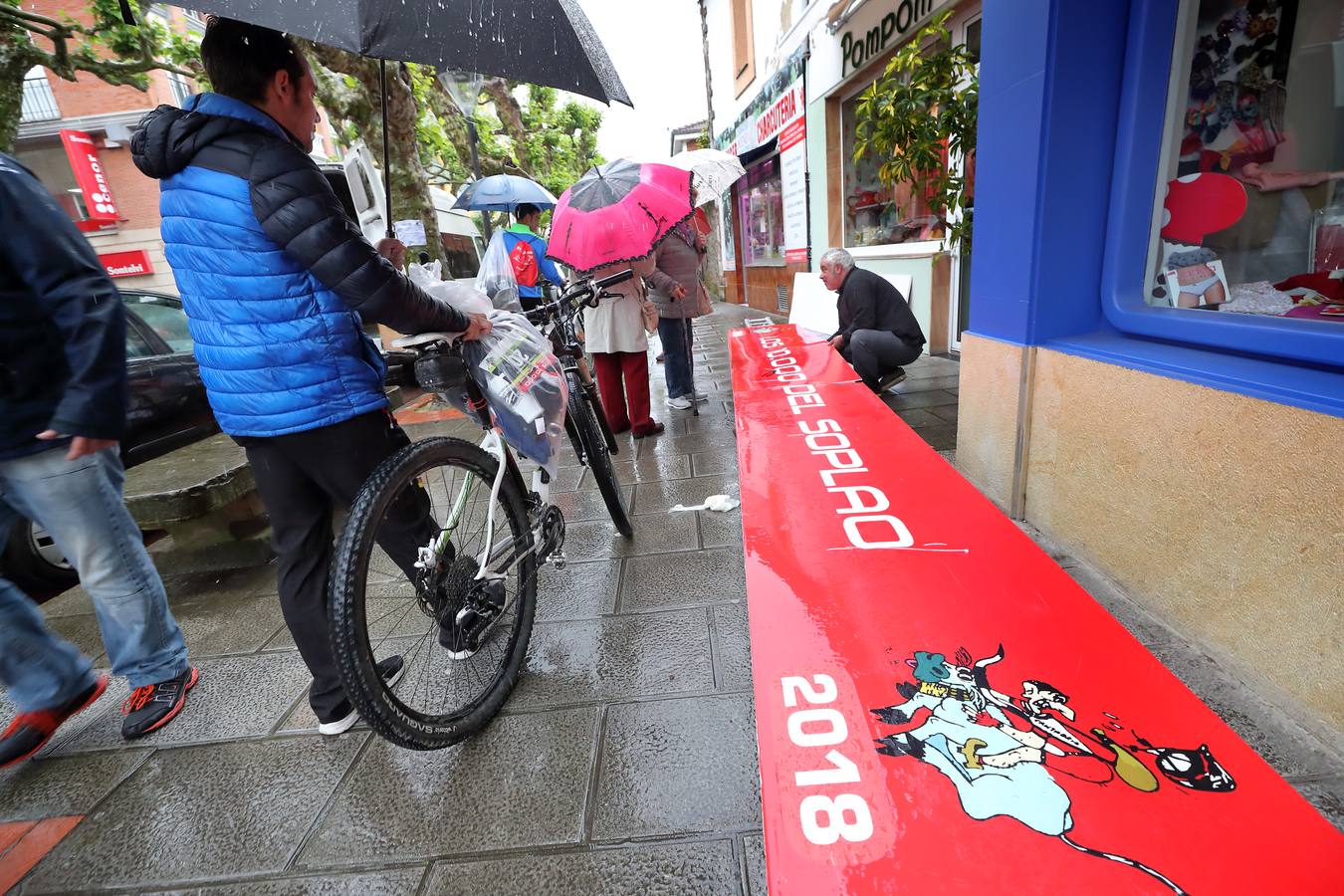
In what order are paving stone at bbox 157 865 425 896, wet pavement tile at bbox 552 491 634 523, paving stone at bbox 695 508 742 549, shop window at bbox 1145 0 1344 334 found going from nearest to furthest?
1. paving stone at bbox 157 865 425 896
2. shop window at bbox 1145 0 1344 334
3. paving stone at bbox 695 508 742 549
4. wet pavement tile at bbox 552 491 634 523

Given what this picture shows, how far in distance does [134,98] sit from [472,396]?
73.1ft

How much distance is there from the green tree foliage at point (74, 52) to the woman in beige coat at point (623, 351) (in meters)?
5.22

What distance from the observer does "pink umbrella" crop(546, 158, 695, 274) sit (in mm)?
3840

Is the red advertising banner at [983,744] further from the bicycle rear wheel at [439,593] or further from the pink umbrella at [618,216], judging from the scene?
the pink umbrella at [618,216]

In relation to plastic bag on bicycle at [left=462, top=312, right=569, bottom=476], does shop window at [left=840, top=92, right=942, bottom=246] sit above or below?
above

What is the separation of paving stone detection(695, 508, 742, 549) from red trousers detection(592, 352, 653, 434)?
5.34ft

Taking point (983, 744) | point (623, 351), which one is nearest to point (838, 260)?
point (623, 351)

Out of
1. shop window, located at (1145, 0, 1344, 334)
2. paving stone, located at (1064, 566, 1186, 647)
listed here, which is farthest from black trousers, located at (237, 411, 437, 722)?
shop window, located at (1145, 0, 1344, 334)

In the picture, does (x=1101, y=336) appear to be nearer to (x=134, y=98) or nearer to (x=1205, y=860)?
(x=1205, y=860)

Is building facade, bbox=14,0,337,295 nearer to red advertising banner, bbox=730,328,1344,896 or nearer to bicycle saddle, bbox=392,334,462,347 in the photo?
bicycle saddle, bbox=392,334,462,347

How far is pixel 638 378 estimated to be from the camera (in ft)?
16.1

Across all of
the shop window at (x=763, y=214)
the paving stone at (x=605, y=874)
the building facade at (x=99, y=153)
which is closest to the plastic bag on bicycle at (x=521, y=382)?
the paving stone at (x=605, y=874)

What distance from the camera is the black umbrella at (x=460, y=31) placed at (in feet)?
4.76

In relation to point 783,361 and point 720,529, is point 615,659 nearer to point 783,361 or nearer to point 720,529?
point 720,529
